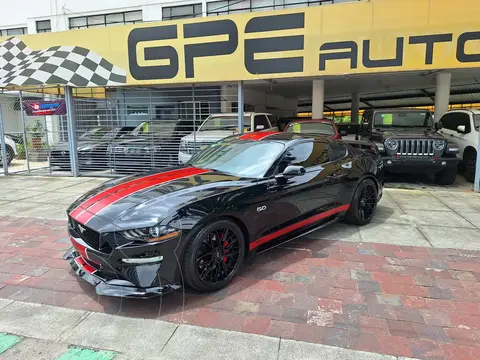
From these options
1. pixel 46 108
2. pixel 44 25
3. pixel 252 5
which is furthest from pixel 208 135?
pixel 44 25

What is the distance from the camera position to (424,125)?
8953 millimetres

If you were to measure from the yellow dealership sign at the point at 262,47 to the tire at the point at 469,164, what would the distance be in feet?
7.98

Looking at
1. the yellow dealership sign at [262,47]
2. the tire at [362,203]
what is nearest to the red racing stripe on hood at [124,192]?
the tire at [362,203]

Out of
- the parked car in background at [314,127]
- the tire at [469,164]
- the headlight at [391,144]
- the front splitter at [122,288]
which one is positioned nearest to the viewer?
the front splitter at [122,288]

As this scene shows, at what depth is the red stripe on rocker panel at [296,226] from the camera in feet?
12.2

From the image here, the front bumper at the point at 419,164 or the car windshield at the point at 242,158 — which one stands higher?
the car windshield at the point at 242,158

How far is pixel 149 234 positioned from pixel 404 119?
324 inches

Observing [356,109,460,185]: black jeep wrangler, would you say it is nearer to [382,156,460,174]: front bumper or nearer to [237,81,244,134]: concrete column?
[382,156,460,174]: front bumper

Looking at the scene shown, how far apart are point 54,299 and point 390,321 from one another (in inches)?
119

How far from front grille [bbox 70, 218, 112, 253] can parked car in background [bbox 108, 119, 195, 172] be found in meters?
6.57

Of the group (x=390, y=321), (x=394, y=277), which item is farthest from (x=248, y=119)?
(x=390, y=321)

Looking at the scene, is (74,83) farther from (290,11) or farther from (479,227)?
(479,227)

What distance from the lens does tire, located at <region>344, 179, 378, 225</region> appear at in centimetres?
510

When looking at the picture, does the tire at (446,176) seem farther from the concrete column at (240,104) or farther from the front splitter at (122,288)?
the front splitter at (122,288)
